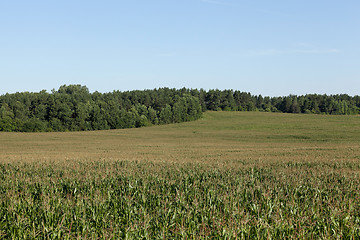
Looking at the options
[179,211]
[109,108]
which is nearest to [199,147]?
[179,211]

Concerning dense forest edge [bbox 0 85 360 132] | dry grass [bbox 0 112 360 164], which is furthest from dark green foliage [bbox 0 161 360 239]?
dense forest edge [bbox 0 85 360 132]

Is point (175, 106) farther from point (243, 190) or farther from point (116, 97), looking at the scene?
point (243, 190)

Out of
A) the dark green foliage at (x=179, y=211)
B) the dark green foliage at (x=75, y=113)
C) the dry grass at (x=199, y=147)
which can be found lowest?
the dry grass at (x=199, y=147)

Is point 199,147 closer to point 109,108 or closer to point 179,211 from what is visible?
point 179,211

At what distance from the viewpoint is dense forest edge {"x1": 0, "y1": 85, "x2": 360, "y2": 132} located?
95938mm

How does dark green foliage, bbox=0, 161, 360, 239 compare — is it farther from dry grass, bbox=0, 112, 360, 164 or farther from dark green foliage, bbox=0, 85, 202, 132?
dark green foliage, bbox=0, 85, 202, 132

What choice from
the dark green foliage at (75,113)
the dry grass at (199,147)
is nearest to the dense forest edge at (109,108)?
the dark green foliage at (75,113)

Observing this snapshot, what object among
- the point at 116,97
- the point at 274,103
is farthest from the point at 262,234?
the point at 274,103

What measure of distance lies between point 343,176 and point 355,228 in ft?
26.9

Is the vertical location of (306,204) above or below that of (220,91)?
below

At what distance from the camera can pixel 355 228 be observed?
764 cm

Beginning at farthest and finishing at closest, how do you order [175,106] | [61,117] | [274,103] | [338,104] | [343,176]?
[274,103] → [338,104] → [175,106] → [61,117] → [343,176]

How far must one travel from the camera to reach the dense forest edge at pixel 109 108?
315 feet

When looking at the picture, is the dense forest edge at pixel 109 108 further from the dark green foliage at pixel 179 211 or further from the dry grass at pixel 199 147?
the dark green foliage at pixel 179 211
